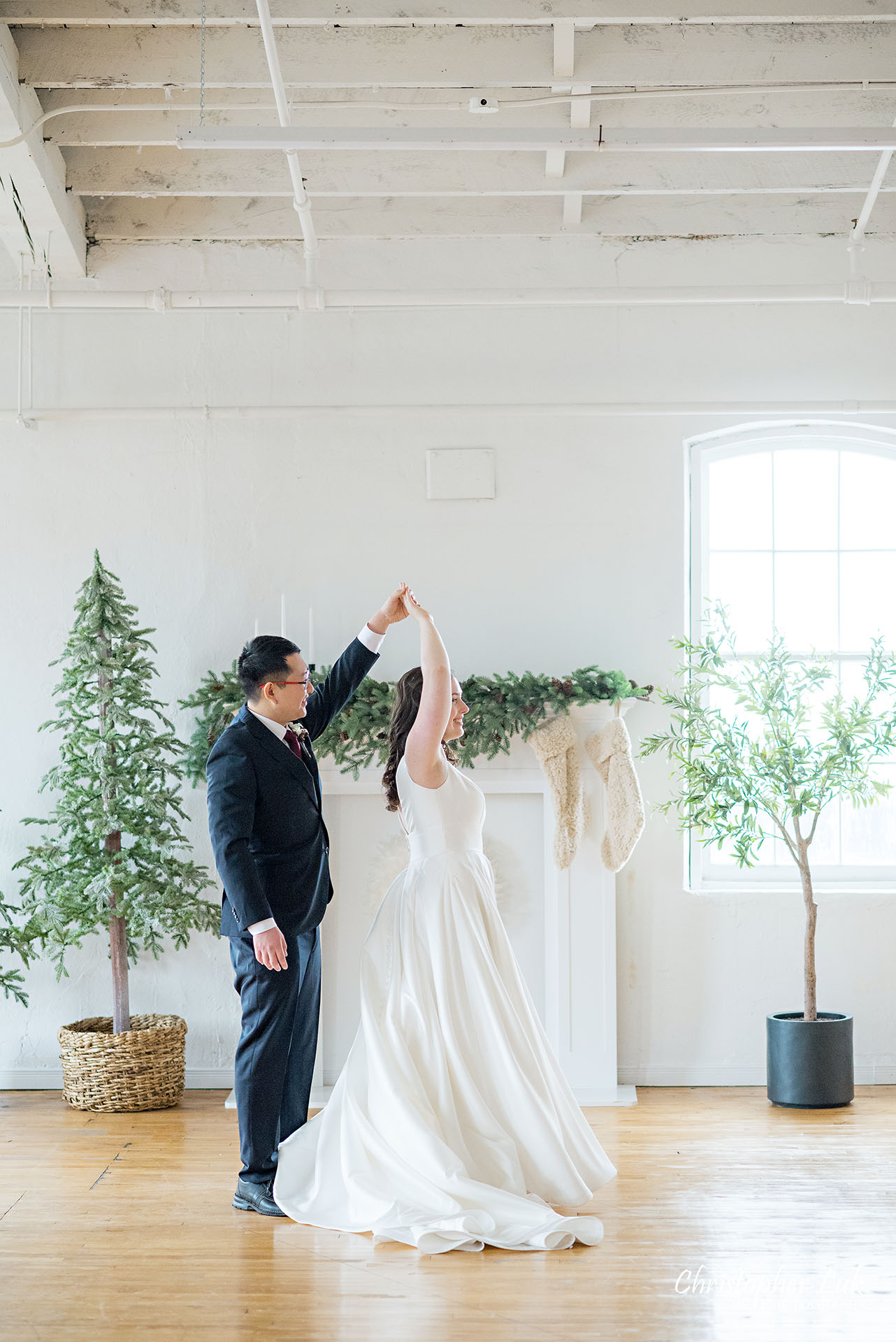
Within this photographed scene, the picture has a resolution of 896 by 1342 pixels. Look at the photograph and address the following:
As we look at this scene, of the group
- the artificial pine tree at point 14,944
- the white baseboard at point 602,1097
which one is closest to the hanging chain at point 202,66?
the artificial pine tree at point 14,944

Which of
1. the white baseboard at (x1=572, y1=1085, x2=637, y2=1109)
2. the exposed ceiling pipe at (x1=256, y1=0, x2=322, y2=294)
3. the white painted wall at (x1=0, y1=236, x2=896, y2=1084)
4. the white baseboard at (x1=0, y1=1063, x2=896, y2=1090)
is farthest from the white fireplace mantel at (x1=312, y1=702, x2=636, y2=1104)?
the exposed ceiling pipe at (x1=256, y1=0, x2=322, y2=294)

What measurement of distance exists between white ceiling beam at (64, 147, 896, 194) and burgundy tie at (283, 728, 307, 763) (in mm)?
2530

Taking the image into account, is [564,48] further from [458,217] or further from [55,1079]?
[55,1079]

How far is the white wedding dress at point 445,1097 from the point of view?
327cm

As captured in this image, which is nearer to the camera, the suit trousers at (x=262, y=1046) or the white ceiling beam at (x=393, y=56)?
the suit trousers at (x=262, y=1046)

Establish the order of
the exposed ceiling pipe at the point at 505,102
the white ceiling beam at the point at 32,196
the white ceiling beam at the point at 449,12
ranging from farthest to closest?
the white ceiling beam at the point at 32,196 → the white ceiling beam at the point at 449,12 → the exposed ceiling pipe at the point at 505,102

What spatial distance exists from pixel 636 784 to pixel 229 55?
Answer: 10.4ft

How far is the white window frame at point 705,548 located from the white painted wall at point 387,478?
0.13m

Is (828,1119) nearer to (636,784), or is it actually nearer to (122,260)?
(636,784)

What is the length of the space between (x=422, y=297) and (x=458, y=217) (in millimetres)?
666

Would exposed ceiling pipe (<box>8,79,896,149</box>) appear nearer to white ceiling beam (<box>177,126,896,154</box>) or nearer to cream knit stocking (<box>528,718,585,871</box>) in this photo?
white ceiling beam (<box>177,126,896,154</box>)

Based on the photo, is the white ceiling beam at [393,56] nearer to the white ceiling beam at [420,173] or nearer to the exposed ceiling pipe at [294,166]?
the exposed ceiling pipe at [294,166]

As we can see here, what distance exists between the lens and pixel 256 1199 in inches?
141

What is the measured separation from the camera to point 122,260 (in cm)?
551
